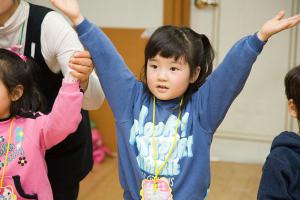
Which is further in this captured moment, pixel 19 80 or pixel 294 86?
pixel 19 80

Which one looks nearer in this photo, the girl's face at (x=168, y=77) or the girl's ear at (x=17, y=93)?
the girl's face at (x=168, y=77)

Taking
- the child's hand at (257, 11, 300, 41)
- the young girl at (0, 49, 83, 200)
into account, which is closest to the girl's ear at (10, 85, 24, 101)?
the young girl at (0, 49, 83, 200)

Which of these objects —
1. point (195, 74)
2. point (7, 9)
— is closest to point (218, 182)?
point (195, 74)

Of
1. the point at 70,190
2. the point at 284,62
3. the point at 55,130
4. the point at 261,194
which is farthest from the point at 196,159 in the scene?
the point at 284,62

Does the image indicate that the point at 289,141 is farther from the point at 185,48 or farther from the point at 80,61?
the point at 80,61

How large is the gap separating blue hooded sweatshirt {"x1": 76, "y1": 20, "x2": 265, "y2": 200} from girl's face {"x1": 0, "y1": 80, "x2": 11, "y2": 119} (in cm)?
32

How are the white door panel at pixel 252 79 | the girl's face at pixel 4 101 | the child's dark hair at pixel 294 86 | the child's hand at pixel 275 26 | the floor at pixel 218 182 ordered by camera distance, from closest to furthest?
the child's hand at pixel 275 26
the child's dark hair at pixel 294 86
the girl's face at pixel 4 101
the floor at pixel 218 182
the white door panel at pixel 252 79

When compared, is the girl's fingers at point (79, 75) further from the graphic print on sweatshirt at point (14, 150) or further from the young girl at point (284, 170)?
the young girl at point (284, 170)

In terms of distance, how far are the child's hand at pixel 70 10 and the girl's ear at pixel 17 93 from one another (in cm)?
32

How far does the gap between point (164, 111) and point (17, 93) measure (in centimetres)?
49

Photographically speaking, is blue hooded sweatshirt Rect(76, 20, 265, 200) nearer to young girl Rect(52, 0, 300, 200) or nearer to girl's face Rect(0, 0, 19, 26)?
young girl Rect(52, 0, 300, 200)

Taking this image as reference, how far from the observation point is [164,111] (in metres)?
1.38

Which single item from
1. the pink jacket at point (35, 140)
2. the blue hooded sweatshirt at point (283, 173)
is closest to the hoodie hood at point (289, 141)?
the blue hooded sweatshirt at point (283, 173)

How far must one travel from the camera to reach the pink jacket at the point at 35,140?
1377mm
